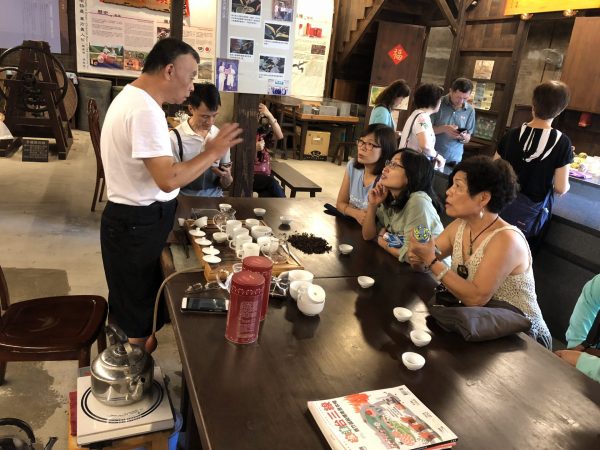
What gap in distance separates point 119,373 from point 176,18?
2675 mm

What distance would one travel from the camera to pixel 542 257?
122 inches

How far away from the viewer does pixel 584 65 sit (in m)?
5.67

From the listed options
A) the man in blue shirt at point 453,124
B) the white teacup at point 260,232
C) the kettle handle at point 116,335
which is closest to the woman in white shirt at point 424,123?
the man in blue shirt at point 453,124

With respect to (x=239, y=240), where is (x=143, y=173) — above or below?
above

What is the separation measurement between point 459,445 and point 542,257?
8.06 feet

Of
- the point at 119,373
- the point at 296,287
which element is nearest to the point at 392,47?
the point at 296,287

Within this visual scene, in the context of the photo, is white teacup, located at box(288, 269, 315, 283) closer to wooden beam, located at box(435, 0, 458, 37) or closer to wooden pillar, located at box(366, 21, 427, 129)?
wooden pillar, located at box(366, 21, 427, 129)

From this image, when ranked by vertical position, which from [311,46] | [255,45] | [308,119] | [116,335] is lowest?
[116,335]

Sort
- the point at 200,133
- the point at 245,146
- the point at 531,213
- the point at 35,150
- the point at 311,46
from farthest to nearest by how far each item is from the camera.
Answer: the point at 311,46
the point at 35,150
the point at 245,146
the point at 531,213
the point at 200,133

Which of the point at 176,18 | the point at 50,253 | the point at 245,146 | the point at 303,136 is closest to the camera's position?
the point at 176,18

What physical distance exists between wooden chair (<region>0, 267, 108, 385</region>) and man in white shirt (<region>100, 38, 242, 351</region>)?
0.45 feet

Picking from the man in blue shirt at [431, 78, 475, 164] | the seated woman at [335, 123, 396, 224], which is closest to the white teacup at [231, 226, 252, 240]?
the seated woman at [335, 123, 396, 224]

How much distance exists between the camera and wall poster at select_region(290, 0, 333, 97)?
8.32 m

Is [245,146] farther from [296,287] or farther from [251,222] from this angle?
[296,287]
